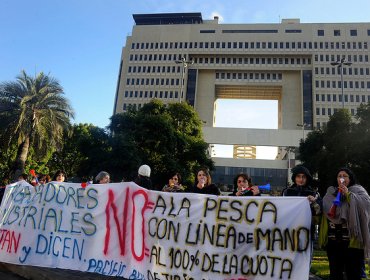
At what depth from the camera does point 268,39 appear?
285 feet

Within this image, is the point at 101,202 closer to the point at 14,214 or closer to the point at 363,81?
the point at 14,214

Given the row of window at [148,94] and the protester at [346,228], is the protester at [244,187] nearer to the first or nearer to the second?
the protester at [346,228]

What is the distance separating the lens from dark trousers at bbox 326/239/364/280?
416 cm

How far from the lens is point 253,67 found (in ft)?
281

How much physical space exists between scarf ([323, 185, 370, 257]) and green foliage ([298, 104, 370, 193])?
76.7 feet

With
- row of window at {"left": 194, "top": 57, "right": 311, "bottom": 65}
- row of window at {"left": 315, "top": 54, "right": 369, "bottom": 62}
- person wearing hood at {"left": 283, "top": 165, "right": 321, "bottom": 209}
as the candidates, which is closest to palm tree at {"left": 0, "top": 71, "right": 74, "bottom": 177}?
person wearing hood at {"left": 283, "top": 165, "right": 321, "bottom": 209}

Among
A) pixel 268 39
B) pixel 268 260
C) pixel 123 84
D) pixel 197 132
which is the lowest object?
pixel 268 260

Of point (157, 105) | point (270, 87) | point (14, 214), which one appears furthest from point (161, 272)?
point (270, 87)

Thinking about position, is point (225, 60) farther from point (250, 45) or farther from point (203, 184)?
point (203, 184)

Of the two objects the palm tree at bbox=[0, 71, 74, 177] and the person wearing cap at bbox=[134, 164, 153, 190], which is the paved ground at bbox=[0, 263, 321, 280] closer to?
the person wearing cap at bbox=[134, 164, 153, 190]

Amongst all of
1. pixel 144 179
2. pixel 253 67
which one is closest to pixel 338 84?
pixel 253 67

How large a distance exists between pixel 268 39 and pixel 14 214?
87664mm

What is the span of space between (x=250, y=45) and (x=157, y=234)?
87.2 metres

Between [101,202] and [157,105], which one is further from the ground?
[157,105]
